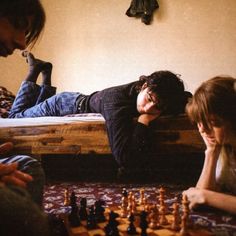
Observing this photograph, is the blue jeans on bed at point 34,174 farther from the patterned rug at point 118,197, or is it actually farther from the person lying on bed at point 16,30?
the patterned rug at point 118,197

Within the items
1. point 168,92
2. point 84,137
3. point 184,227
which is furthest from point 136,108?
point 184,227

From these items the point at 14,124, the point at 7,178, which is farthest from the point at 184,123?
the point at 7,178

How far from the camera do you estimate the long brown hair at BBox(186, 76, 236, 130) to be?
132 centimetres

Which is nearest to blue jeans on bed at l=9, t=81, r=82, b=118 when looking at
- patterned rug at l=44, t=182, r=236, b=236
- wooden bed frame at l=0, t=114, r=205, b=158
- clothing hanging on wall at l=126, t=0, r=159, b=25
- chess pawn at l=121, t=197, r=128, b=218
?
wooden bed frame at l=0, t=114, r=205, b=158

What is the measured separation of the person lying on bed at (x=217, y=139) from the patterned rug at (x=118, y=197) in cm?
5

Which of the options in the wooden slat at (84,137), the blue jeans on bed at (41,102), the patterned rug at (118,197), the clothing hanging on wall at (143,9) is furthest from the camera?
the clothing hanging on wall at (143,9)

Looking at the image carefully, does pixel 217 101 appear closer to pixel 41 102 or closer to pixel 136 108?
pixel 136 108

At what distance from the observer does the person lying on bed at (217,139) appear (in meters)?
1.32

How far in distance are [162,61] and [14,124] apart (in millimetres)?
1904

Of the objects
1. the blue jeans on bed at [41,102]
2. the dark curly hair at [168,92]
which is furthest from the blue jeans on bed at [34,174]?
the blue jeans on bed at [41,102]

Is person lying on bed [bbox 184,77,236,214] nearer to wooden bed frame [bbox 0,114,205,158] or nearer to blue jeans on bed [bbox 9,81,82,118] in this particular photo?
wooden bed frame [bbox 0,114,205,158]

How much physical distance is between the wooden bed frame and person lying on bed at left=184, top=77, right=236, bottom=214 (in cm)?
46

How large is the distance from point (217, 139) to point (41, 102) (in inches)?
65.8

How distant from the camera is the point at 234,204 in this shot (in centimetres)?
127
